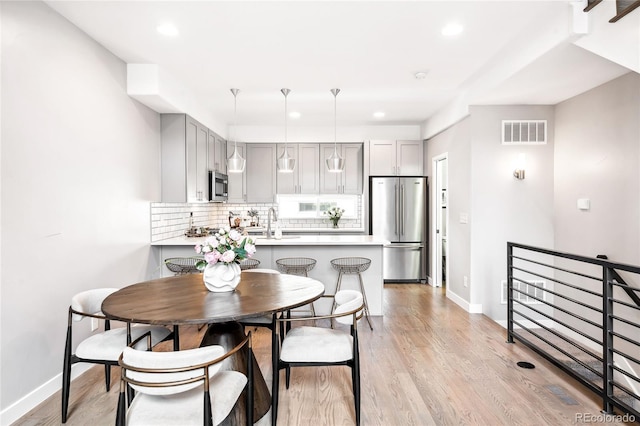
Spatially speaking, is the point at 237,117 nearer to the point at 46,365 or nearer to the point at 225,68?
the point at 225,68

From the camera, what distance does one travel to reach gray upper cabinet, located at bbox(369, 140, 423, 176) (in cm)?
633

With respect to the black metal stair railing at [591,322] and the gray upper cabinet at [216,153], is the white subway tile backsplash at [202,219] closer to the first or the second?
the gray upper cabinet at [216,153]

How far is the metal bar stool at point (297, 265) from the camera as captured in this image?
4.15m

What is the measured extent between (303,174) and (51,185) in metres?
4.22

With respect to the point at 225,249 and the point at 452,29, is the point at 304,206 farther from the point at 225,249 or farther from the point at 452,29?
the point at 225,249

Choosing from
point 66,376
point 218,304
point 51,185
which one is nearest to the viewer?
point 218,304

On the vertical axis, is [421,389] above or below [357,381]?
below

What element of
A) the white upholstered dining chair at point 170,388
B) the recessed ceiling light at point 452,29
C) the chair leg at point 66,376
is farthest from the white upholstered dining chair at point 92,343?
the recessed ceiling light at point 452,29

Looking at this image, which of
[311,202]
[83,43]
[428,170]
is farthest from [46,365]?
[428,170]

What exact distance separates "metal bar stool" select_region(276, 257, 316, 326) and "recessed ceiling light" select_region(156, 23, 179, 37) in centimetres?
245

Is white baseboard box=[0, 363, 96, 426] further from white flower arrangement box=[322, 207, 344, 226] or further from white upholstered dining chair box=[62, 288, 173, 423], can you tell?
white flower arrangement box=[322, 207, 344, 226]

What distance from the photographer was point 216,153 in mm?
5691

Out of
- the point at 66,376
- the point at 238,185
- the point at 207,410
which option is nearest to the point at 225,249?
the point at 207,410

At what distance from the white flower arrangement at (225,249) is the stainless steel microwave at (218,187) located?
2.96 meters
